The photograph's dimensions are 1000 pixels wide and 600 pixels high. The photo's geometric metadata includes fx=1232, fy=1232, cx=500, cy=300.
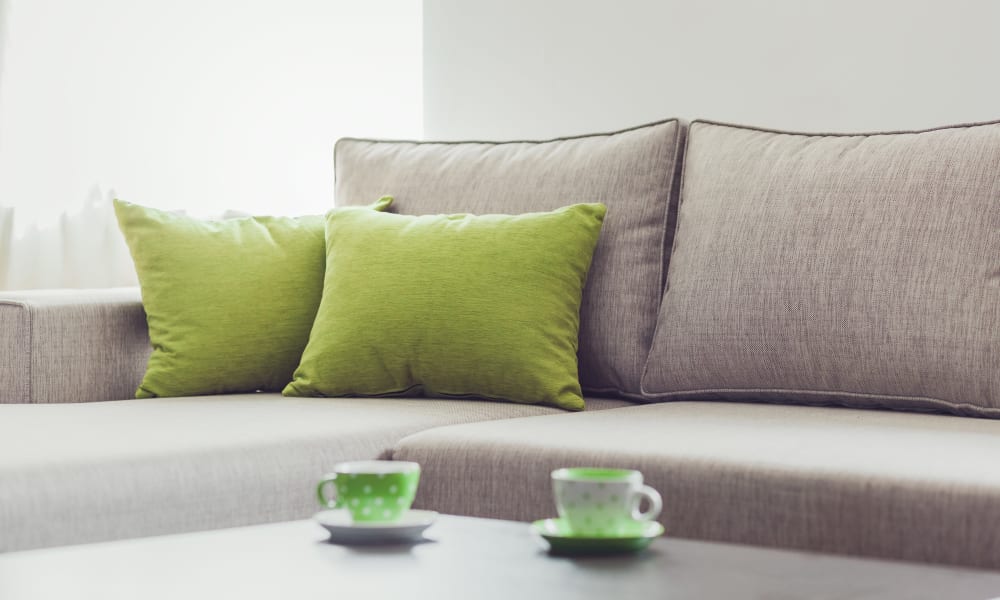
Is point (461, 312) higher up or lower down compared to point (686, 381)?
higher up

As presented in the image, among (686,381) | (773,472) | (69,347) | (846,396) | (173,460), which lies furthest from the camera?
(69,347)

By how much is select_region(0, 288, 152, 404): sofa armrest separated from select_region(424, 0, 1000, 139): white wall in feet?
4.26

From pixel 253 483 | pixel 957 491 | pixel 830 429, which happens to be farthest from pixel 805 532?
pixel 253 483

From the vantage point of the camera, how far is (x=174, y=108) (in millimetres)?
3080

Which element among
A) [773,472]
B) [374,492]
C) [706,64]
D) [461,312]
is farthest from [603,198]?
[374,492]

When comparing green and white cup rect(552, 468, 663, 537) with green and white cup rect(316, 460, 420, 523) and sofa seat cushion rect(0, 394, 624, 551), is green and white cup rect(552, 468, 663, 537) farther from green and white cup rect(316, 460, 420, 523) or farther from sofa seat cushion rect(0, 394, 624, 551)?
sofa seat cushion rect(0, 394, 624, 551)

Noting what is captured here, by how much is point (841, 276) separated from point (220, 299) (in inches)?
43.7

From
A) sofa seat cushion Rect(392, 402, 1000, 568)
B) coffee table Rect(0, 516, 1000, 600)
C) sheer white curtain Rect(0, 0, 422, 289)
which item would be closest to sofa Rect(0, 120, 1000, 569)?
sofa seat cushion Rect(392, 402, 1000, 568)

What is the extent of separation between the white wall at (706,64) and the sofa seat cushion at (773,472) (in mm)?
915

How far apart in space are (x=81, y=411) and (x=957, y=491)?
4.45ft

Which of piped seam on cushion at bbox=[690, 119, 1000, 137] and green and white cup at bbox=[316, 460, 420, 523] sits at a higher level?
piped seam on cushion at bbox=[690, 119, 1000, 137]

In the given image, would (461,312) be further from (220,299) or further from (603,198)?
(220,299)

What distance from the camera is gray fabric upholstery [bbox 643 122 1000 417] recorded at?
1854mm

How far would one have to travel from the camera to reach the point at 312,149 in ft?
11.3
